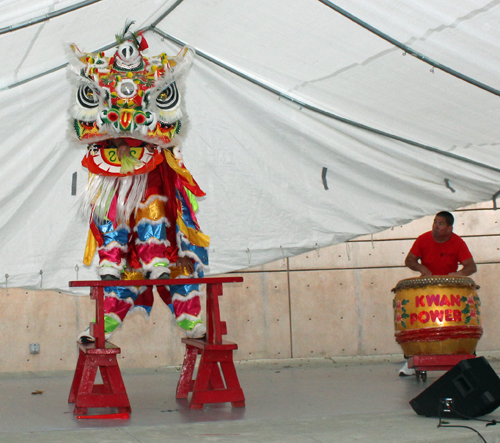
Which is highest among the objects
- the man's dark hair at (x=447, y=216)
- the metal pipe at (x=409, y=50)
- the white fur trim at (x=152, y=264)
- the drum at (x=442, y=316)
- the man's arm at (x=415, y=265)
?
the metal pipe at (x=409, y=50)

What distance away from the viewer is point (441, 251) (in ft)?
16.0

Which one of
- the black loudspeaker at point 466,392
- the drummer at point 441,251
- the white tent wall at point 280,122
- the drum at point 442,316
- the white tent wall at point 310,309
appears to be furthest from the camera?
the white tent wall at point 310,309

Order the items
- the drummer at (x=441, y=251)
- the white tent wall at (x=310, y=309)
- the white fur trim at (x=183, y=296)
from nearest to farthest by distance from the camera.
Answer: the white fur trim at (x=183, y=296) < the drummer at (x=441, y=251) < the white tent wall at (x=310, y=309)

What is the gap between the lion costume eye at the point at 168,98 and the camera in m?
3.42

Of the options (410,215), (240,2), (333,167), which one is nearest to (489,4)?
(240,2)

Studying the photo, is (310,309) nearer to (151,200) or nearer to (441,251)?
(441,251)

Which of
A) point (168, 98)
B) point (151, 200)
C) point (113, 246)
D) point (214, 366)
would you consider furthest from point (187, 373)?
point (168, 98)

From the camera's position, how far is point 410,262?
4.88m

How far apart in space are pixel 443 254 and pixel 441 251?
26mm

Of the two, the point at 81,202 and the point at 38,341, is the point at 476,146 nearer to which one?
the point at 81,202

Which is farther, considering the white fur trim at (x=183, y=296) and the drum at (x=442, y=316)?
the drum at (x=442, y=316)

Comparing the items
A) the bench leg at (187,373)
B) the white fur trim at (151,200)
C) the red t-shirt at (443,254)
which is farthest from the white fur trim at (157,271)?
the red t-shirt at (443,254)

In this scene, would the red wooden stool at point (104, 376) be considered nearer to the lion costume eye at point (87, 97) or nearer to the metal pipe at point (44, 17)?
the lion costume eye at point (87, 97)

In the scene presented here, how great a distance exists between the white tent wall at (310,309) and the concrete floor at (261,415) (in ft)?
2.09
